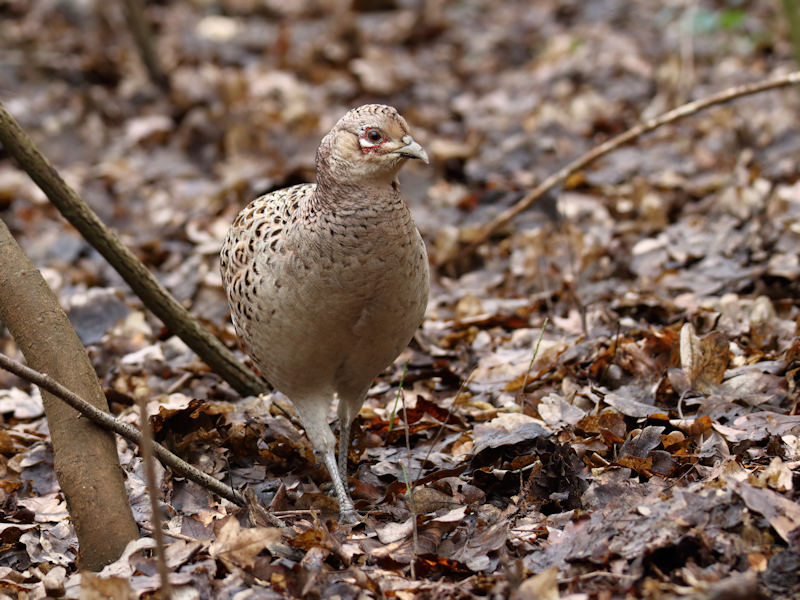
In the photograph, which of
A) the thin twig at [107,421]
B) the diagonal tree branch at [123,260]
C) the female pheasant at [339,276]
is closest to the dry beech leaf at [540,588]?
the female pheasant at [339,276]

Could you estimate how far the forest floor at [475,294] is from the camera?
2.88 meters

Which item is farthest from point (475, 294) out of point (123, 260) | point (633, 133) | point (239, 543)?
point (239, 543)

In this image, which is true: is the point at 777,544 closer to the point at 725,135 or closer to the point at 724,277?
the point at 724,277

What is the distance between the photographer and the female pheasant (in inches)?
131

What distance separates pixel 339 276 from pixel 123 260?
1.58 metres

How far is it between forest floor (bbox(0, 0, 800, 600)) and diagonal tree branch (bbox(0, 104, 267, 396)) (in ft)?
0.82

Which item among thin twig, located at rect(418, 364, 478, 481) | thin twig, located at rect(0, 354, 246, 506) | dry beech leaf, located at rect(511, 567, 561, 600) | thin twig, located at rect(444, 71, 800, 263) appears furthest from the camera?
thin twig, located at rect(444, 71, 800, 263)

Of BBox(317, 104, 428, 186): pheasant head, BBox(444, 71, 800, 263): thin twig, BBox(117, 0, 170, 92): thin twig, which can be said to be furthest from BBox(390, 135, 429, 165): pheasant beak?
BBox(117, 0, 170, 92): thin twig

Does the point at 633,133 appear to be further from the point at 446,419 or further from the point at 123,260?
the point at 123,260

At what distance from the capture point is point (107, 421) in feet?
9.84

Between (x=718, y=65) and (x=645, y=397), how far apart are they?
6974 mm

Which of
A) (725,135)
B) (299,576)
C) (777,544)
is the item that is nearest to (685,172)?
(725,135)

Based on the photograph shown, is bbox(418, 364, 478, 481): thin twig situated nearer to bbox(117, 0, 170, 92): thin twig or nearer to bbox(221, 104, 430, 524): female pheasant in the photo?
bbox(221, 104, 430, 524): female pheasant

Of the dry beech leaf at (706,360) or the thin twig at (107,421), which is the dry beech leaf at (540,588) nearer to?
the thin twig at (107,421)
